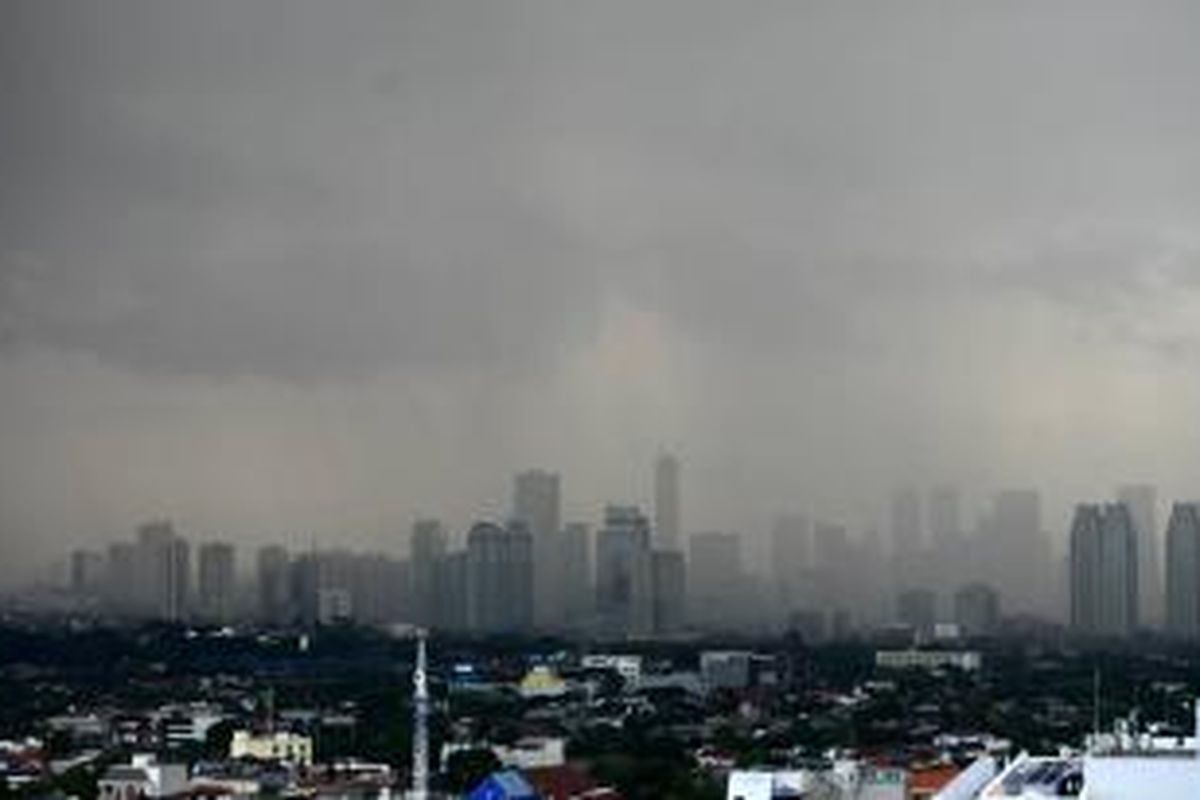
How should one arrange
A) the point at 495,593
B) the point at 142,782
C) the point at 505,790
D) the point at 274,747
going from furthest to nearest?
the point at 495,593
the point at 274,747
the point at 142,782
the point at 505,790

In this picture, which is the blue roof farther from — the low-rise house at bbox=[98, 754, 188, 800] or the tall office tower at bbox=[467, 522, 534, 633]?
the tall office tower at bbox=[467, 522, 534, 633]

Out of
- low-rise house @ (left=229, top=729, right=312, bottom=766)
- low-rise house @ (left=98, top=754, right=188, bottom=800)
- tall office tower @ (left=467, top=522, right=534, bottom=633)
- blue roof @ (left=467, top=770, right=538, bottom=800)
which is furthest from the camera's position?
tall office tower @ (left=467, top=522, right=534, bottom=633)

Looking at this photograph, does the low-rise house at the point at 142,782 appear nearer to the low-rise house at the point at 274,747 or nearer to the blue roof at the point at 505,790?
the low-rise house at the point at 274,747

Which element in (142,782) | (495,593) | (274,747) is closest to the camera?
(142,782)

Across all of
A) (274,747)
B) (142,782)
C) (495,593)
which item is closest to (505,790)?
(142,782)

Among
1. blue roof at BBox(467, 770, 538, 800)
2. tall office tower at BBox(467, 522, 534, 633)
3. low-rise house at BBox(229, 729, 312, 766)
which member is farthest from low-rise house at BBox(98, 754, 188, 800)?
tall office tower at BBox(467, 522, 534, 633)

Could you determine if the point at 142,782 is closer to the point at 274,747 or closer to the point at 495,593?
the point at 274,747

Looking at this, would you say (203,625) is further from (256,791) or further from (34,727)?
(256,791)

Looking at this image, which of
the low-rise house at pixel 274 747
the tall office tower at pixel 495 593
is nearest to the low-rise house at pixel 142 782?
the low-rise house at pixel 274 747
